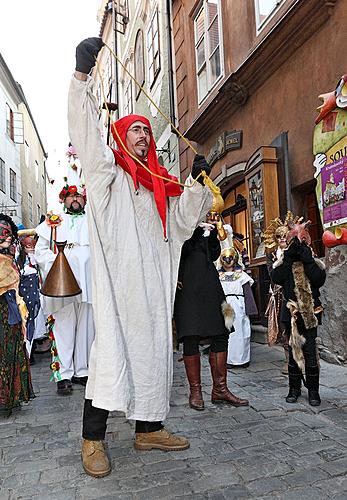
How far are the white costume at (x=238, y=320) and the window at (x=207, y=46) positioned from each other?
4.83 m

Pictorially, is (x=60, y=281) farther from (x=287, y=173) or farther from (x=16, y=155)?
(x=16, y=155)

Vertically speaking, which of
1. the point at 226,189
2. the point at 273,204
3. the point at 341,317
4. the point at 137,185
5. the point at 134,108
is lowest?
the point at 341,317

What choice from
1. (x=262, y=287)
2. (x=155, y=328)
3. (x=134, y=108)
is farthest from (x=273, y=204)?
(x=134, y=108)

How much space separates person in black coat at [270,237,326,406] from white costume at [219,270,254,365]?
4.99 ft

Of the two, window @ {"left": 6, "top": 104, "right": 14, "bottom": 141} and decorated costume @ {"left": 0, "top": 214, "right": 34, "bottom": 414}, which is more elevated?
window @ {"left": 6, "top": 104, "right": 14, "bottom": 141}

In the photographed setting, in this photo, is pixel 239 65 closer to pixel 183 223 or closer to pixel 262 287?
pixel 262 287

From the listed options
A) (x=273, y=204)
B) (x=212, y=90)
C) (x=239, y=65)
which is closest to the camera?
(x=273, y=204)

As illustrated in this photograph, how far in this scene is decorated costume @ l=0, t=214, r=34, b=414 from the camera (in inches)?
153

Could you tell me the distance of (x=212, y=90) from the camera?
364 inches

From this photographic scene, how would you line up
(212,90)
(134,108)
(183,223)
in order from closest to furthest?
1. (183,223)
2. (212,90)
3. (134,108)

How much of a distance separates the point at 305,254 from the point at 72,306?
2.33 meters

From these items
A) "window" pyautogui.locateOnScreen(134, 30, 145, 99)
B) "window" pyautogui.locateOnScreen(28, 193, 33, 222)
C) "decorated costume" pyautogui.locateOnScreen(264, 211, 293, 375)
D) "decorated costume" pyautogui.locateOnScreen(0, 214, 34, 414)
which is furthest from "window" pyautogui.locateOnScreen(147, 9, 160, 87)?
"window" pyautogui.locateOnScreen(28, 193, 33, 222)

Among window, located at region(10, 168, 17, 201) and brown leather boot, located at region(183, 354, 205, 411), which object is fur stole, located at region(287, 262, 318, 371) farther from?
window, located at region(10, 168, 17, 201)

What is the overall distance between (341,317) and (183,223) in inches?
111
